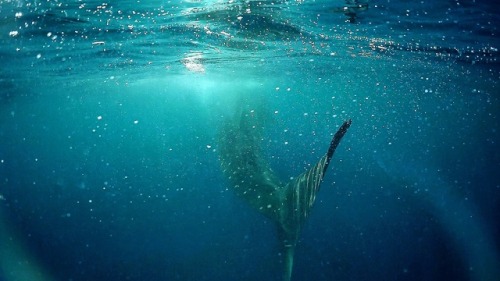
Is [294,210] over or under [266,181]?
over

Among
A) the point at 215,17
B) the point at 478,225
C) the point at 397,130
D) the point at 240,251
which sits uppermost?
the point at 215,17

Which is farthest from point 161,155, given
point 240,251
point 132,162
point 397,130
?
point 240,251

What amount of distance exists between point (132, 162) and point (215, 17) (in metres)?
114

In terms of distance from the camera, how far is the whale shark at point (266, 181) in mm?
5179

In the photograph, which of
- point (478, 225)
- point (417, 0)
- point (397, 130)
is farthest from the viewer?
point (397, 130)

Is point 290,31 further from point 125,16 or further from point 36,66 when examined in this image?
point 36,66

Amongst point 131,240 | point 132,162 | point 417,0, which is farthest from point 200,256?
point 132,162

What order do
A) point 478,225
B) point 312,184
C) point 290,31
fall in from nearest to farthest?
point 312,184 < point 290,31 < point 478,225

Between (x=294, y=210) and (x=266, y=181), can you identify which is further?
(x=266, y=181)

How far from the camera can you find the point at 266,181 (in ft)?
30.6

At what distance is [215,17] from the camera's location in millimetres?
9789

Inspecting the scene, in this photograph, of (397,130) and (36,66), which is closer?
(36,66)

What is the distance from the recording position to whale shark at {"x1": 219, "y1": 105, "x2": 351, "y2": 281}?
5179mm

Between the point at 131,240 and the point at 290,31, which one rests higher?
the point at 290,31
